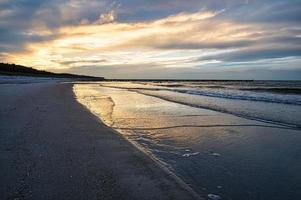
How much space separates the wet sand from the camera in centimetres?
383

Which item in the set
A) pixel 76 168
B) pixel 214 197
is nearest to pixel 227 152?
pixel 214 197

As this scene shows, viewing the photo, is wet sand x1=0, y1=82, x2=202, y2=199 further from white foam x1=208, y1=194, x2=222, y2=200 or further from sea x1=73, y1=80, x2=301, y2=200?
sea x1=73, y1=80, x2=301, y2=200

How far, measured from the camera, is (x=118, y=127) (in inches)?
354

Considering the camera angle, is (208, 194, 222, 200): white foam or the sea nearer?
(208, 194, 222, 200): white foam

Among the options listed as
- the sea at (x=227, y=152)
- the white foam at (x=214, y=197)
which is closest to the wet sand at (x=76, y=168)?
the white foam at (x=214, y=197)

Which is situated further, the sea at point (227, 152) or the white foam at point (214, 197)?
the sea at point (227, 152)

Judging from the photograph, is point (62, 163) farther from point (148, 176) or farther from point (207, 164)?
point (207, 164)

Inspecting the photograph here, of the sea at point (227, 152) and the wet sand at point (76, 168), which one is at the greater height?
the wet sand at point (76, 168)

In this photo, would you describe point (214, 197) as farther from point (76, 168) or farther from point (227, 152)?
point (227, 152)

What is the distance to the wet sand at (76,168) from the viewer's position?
12.6ft

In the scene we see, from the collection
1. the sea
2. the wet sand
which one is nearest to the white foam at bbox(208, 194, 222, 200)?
the sea

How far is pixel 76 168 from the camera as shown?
15.5ft

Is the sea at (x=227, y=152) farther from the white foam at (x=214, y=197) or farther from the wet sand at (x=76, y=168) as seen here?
the wet sand at (x=76, y=168)

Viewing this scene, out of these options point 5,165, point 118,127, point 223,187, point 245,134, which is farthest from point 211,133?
point 5,165
